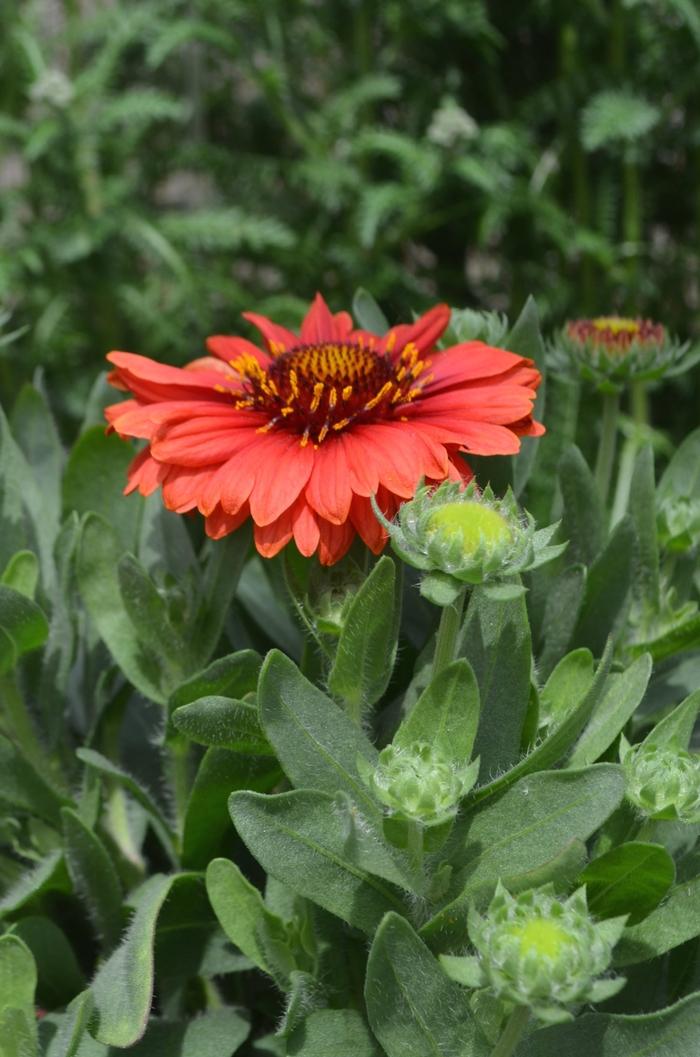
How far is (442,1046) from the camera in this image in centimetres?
52

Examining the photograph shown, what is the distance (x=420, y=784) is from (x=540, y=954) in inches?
3.4

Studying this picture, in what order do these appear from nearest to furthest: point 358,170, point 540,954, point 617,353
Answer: point 540,954, point 617,353, point 358,170

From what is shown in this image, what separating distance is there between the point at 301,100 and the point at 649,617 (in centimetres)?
163

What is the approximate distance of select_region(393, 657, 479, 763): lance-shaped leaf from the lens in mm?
539

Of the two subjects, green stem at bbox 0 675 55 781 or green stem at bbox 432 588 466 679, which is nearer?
green stem at bbox 432 588 466 679

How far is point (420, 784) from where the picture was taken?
19.6 inches

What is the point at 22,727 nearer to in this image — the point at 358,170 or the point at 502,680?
the point at 502,680

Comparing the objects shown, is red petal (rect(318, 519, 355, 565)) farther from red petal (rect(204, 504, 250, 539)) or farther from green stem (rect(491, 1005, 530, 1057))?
green stem (rect(491, 1005, 530, 1057))

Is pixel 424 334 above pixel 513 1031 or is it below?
above

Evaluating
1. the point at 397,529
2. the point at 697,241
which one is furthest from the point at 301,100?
the point at 397,529

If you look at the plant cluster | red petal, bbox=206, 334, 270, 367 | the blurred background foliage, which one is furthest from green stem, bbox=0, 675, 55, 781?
the blurred background foliage

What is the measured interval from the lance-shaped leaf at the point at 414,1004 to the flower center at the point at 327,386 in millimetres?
271

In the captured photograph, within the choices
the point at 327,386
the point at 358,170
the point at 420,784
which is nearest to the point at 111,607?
the point at 327,386

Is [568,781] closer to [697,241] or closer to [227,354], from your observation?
[227,354]
